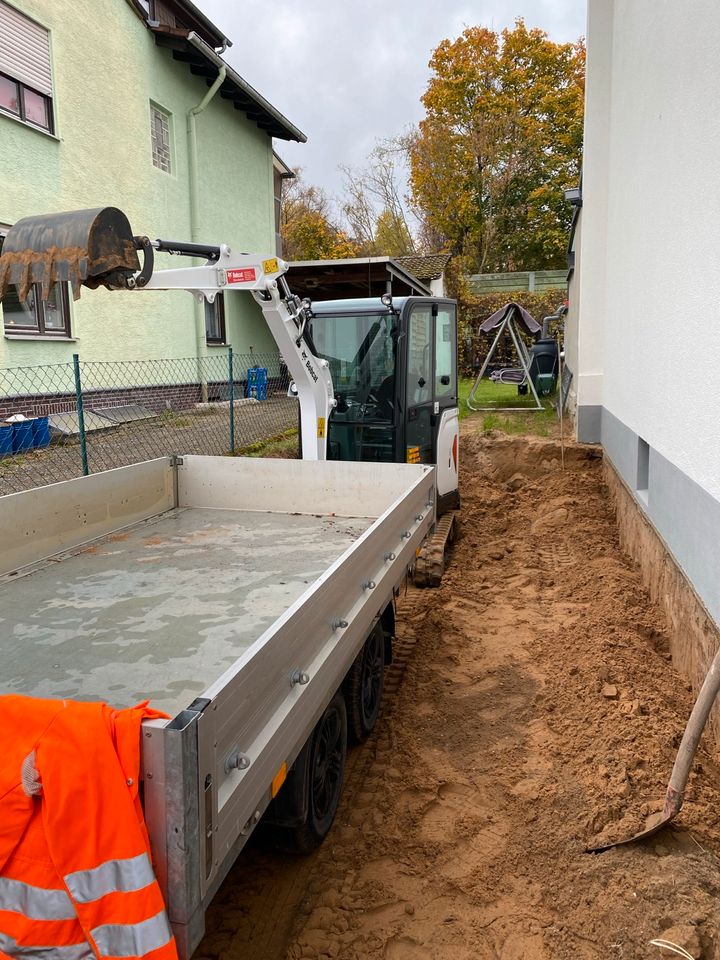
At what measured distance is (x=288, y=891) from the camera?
2812mm

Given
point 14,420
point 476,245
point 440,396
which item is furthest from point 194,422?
point 476,245

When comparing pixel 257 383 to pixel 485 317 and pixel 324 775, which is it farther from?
pixel 324 775

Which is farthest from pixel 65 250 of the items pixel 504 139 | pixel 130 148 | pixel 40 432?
pixel 504 139

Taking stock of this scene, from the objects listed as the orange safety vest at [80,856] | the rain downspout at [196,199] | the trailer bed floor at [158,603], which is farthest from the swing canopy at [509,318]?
the orange safety vest at [80,856]

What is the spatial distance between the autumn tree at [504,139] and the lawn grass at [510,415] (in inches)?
552

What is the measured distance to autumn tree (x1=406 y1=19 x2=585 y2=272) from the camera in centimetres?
2942

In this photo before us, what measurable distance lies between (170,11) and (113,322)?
268 inches

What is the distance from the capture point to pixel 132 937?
63.6 inches

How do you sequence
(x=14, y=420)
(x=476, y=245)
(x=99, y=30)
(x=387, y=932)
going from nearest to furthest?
(x=387, y=932)
(x=14, y=420)
(x=99, y=30)
(x=476, y=245)

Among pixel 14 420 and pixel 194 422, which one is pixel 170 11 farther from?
pixel 14 420

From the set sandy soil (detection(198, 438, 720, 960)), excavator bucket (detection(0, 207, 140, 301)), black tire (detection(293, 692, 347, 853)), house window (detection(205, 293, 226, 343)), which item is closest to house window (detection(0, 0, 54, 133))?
house window (detection(205, 293, 226, 343))

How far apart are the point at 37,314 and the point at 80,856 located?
10.5 m

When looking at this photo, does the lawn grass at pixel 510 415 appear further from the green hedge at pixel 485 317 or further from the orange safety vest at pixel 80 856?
the orange safety vest at pixel 80 856

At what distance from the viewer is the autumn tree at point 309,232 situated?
33.8 m
